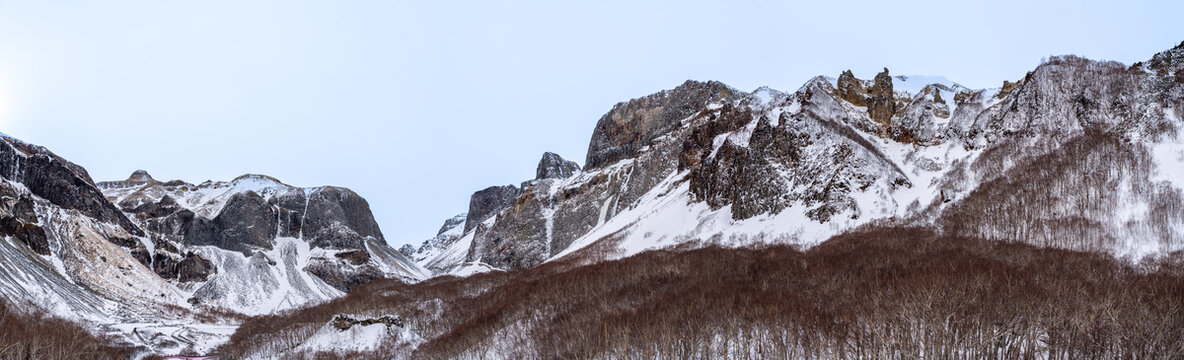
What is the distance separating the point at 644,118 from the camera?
15962 centimetres

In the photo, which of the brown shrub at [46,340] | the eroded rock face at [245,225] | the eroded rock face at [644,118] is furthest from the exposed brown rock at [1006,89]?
the eroded rock face at [245,225]

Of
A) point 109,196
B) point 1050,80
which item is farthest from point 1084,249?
point 109,196

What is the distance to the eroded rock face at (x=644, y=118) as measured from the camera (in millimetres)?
150750

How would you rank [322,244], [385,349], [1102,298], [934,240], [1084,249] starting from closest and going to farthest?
[1102,298]
[1084,249]
[934,240]
[385,349]
[322,244]

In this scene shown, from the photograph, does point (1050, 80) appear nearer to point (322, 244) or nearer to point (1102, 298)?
point (1102, 298)

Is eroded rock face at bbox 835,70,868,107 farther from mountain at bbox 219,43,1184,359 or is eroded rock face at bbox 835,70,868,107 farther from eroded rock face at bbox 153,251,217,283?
eroded rock face at bbox 153,251,217,283

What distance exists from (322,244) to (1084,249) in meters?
185

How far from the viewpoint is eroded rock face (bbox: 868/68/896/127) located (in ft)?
275

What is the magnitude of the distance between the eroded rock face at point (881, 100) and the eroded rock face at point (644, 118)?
57.4 meters

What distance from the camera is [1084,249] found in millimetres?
39906

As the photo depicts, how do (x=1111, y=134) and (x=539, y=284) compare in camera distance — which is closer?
(x=1111, y=134)

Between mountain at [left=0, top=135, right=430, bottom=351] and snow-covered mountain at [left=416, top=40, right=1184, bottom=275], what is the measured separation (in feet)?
232

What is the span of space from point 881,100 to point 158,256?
6014 inches

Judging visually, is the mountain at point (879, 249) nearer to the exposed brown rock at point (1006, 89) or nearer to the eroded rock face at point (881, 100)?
the eroded rock face at point (881, 100)
